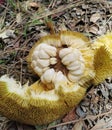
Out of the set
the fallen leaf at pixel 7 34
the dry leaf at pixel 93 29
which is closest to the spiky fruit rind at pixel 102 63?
the dry leaf at pixel 93 29

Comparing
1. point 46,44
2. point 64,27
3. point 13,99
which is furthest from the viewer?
point 64,27

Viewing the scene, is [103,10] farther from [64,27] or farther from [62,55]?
[62,55]

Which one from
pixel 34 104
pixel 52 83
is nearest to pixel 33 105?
pixel 34 104

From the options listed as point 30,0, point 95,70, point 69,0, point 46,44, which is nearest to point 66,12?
point 69,0

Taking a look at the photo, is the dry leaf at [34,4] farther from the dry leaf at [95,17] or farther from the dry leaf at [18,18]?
the dry leaf at [95,17]

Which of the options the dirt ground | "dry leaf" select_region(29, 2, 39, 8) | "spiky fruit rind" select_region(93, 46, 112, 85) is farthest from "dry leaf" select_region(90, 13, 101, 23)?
"spiky fruit rind" select_region(93, 46, 112, 85)

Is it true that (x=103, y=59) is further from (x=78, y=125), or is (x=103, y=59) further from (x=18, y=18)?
(x=18, y=18)
